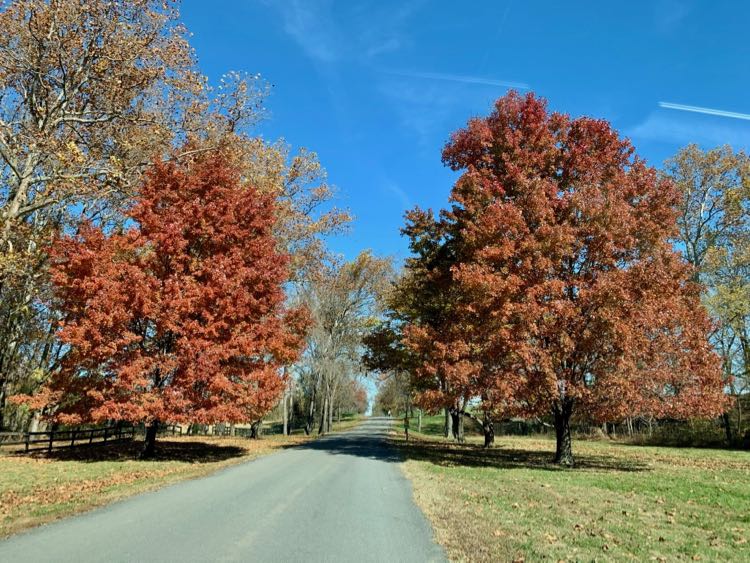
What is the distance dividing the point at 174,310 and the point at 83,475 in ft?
17.6

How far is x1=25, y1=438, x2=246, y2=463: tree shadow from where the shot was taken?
18484mm

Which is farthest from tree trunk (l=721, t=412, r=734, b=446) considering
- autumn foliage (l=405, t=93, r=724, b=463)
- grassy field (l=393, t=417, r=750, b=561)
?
autumn foliage (l=405, t=93, r=724, b=463)

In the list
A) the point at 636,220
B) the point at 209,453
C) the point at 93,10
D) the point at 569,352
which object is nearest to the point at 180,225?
the point at 93,10

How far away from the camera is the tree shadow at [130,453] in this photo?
18.5 metres

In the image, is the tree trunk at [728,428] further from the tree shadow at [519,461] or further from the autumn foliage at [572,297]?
the autumn foliage at [572,297]

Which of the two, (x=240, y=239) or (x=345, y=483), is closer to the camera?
(x=345, y=483)

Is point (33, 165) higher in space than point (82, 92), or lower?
lower

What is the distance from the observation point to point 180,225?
18.5 metres

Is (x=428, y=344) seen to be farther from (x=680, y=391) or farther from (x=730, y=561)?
(x=730, y=561)

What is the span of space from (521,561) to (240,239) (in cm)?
1595

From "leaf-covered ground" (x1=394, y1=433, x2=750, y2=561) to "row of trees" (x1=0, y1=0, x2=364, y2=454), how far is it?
7554mm

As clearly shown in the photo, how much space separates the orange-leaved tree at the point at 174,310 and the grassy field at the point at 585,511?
22.5ft

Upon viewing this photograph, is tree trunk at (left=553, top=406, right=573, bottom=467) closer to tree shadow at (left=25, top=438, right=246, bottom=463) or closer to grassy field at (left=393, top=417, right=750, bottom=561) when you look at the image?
grassy field at (left=393, top=417, right=750, bottom=561)

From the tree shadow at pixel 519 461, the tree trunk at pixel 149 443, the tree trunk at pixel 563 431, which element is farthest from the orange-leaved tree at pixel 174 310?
the tree trunk at pixel 563 431
